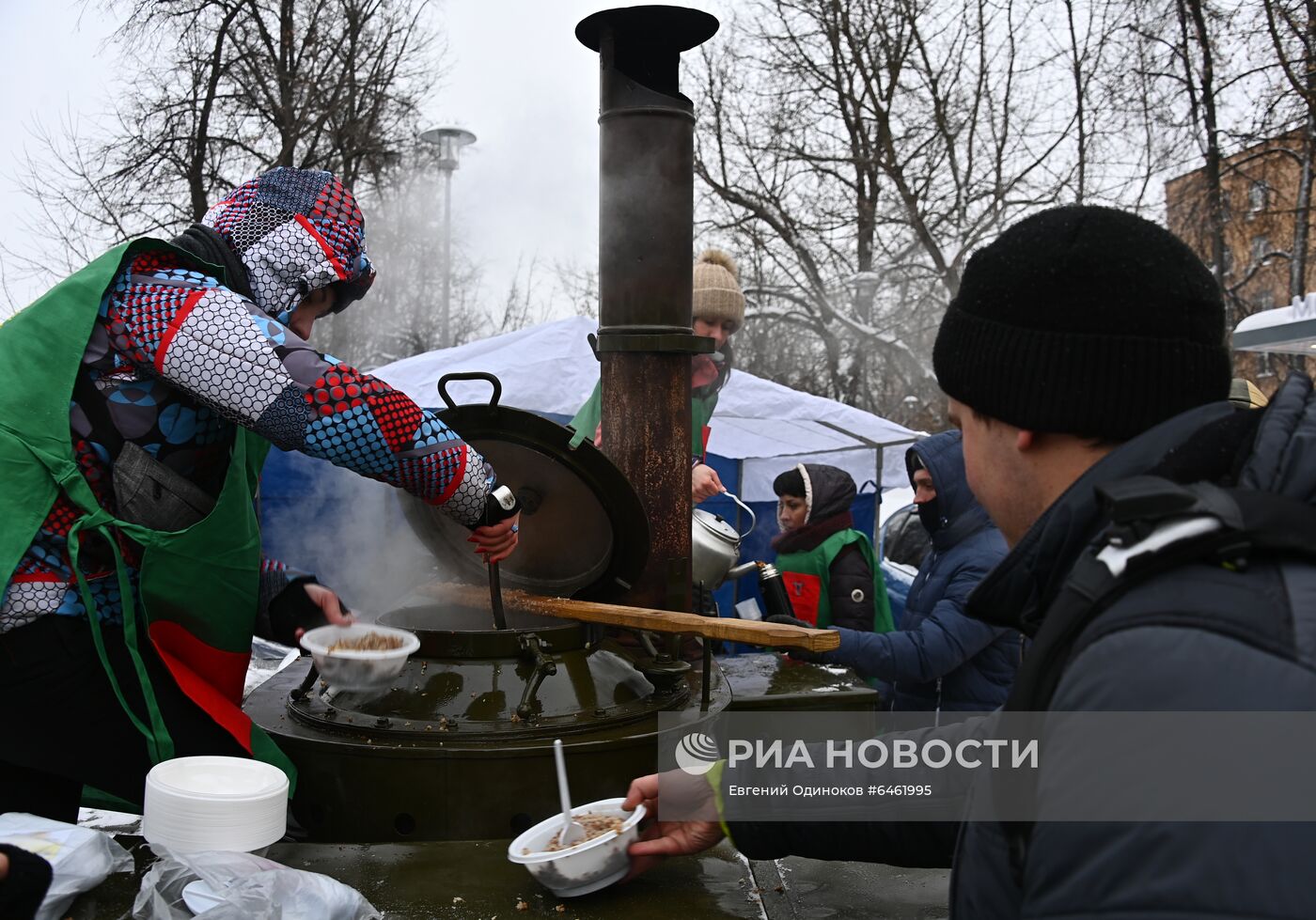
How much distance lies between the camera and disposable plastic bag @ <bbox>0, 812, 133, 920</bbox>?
2152mm

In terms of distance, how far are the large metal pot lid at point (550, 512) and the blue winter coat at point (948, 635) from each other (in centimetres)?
104

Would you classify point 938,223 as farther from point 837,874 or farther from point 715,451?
point 837,874

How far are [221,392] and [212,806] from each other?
3.03 ft

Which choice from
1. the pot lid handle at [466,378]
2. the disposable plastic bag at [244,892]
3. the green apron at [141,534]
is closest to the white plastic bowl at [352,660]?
the green apron at [141,534]

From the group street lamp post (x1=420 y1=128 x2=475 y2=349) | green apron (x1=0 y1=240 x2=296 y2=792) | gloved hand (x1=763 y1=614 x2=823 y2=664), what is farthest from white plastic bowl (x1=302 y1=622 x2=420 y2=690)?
street lamp post (x1=420 y1=128 x2=475 y2=349)

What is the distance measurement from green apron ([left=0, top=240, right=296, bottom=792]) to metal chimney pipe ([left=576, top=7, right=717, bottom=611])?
141 centimetres

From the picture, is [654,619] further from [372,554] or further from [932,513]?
[932,513]

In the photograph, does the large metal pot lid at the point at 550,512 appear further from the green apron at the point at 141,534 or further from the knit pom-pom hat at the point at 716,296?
the knit pom-pom hat at the point at 716,296

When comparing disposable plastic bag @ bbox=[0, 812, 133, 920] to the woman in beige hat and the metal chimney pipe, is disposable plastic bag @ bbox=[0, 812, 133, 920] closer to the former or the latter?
the metal chimney pipe

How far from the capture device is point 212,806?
2.21 meters

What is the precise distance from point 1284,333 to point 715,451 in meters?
5.11

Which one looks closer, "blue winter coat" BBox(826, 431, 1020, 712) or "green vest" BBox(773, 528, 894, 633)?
"blue winter coat" BBox(826, 431, 1020, 712)

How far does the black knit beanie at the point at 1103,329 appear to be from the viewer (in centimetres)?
144

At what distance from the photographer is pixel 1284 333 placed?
360 inches
